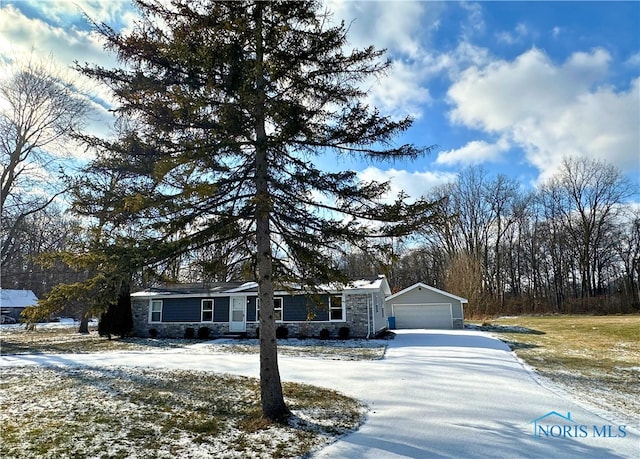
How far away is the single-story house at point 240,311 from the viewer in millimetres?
17750

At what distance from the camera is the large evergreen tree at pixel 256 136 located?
5.82 meters

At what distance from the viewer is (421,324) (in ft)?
78.2

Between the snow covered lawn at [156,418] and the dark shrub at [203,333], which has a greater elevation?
the snow covered lawn at [156,418]

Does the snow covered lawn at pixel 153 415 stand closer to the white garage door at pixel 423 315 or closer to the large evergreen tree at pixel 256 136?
the large evergreen tree at pixel 256 136

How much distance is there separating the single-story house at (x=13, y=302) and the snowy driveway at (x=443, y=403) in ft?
99.1

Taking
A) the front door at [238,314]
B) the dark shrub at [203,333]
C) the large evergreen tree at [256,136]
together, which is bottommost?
the dark shrub at [203,333]

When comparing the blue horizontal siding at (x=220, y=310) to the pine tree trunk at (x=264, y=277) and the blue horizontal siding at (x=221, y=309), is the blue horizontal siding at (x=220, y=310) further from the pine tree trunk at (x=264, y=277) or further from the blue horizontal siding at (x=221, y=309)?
the pine tree trunk at (x=264, y=277)

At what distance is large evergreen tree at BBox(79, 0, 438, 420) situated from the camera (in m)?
5.82

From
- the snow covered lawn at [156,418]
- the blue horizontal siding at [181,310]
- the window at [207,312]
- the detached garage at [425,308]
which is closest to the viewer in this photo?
the snow covered lawn at [156,418]

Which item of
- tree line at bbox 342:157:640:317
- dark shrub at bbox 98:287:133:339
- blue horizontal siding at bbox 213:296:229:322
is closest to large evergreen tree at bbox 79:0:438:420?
blue horizontal siding at bbox 213:296:229:322

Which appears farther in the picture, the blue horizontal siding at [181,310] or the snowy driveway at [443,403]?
the blue horizontal siding at [181,310]

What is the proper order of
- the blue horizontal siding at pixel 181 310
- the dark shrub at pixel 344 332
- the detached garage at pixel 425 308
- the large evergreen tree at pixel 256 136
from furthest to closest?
the detached garage at pixel 425 308 → the blue horizontal siding at pixel 181 310 → the dark shrub at pixel 344 332 → the large evergreen tree at pixel 256 136

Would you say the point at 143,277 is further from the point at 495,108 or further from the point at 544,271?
the point at 544,271

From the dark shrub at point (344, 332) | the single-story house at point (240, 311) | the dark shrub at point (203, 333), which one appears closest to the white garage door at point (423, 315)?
the single-story house at point (240, 311)
